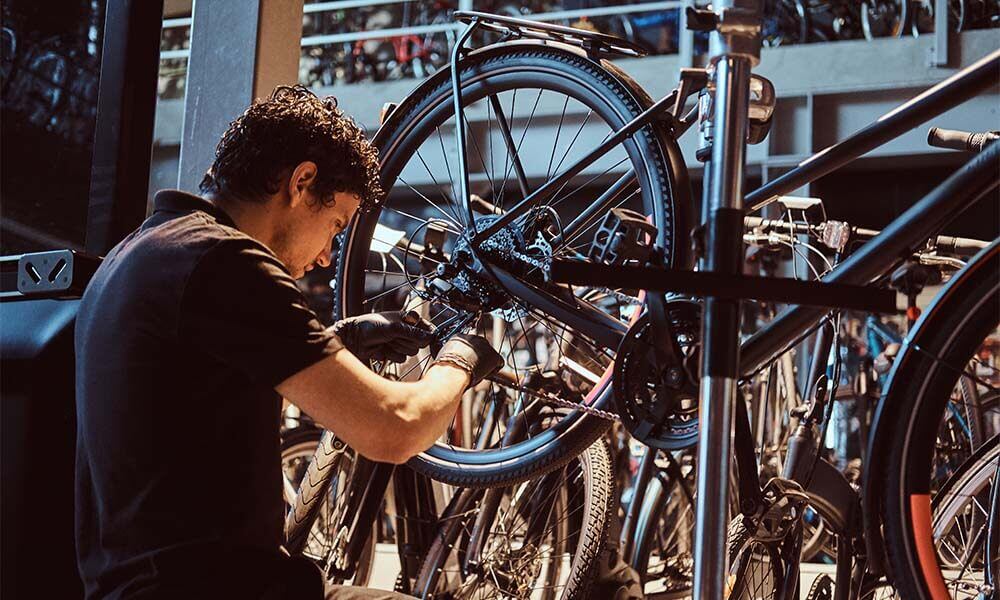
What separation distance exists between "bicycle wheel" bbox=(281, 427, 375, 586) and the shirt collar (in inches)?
29.6

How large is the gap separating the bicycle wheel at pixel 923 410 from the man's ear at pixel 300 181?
1012 mm

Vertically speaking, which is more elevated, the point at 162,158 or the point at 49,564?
the point at 162,158

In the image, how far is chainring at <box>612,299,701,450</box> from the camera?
1739mm

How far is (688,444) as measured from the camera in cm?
172

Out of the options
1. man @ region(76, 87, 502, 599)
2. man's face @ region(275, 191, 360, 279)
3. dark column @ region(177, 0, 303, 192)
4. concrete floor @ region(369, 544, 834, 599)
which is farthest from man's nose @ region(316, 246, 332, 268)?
concrete floor @ region(369, 544, 834, 599)

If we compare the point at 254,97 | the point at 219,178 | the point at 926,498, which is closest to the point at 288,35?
the point at 254,97

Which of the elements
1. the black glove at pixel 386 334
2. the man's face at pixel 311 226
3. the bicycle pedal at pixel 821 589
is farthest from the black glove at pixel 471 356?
the bicycle pedal at pixel 821 589

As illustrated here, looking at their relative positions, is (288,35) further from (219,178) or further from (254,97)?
(219,178)

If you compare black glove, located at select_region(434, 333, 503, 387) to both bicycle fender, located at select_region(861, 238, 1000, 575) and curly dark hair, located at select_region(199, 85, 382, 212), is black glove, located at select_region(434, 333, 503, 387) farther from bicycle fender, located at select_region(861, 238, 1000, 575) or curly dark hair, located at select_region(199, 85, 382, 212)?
bicycle fender, located at select_region(861, 238, 1000, 575)

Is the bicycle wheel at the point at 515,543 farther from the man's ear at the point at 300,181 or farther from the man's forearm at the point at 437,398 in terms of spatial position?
the man's ear at the point at 300,181

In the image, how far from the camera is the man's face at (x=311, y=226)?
189cm

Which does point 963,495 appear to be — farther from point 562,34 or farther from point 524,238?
point 562,34

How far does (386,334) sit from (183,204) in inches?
17.1

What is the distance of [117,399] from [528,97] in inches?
258
